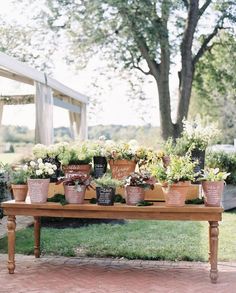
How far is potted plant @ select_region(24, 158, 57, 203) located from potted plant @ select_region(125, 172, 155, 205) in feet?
2.61

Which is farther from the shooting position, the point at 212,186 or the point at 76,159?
the point at 76,159

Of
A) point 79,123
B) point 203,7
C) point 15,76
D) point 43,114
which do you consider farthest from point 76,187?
point 203,7

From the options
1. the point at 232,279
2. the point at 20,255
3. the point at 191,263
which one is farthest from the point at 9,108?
the point at 232,279

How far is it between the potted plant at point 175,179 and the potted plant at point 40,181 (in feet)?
3.53

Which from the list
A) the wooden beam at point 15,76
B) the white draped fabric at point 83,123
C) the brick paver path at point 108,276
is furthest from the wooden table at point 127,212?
the white draped fabric at point 83,123

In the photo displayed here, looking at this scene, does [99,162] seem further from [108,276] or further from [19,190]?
[108,276]

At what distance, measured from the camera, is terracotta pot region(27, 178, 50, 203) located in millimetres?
4863

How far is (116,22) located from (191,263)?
858 cm

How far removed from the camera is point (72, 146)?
5.39 meters

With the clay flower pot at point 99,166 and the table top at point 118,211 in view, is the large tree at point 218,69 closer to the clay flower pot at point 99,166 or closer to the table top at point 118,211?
the clay flower pot at point 99,166

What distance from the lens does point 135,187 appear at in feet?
15.5

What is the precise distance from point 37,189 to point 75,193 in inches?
15.4

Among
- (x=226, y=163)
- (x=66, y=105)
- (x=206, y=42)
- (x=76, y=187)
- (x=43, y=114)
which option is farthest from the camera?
(x=206, y=42)

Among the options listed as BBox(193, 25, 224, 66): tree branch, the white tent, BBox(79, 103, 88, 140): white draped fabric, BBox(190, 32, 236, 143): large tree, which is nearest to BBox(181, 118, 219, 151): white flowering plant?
the white tent
